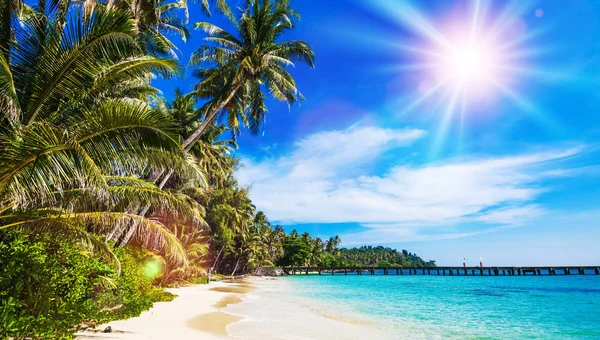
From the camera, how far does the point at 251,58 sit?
14.4 meters

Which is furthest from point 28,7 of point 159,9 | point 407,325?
point 407,325

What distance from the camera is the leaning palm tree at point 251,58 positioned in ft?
47.3

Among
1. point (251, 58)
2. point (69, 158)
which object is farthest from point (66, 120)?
point (251, 58)

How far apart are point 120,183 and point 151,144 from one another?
241cm

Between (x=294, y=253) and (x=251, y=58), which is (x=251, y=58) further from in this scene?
(x=294, y=253)

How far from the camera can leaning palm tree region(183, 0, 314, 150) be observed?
47.3 feet

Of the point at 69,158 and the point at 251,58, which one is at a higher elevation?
the point at 251,58

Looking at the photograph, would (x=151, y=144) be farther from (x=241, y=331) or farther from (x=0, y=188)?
(x=241, y=331)

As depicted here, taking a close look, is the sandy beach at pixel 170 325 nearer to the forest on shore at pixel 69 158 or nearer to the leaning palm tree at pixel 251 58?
the forest on shore at pixel 69 158

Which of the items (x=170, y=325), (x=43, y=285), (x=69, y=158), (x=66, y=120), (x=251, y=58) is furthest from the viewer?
(x=251, y=58)

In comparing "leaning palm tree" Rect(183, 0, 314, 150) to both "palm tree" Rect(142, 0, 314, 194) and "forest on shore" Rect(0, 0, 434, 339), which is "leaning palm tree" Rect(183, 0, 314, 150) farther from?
"forest on shore" Rect(0, 0, 434, 339)

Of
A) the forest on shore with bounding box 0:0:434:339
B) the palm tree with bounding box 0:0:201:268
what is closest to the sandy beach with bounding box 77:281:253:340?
the forest on shore with bounding box 0:0:434:339

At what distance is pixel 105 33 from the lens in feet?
15.3

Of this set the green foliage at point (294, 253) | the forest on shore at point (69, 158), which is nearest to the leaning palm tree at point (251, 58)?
the forest on shore at point (69, 158)
